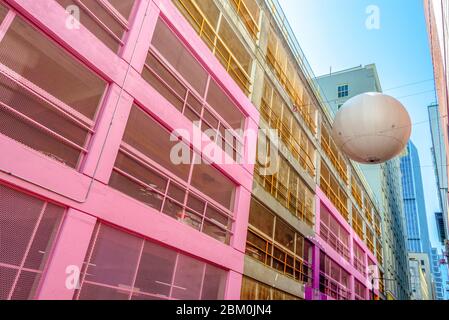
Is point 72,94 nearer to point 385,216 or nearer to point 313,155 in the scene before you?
point 313,155

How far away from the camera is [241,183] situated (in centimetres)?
1194

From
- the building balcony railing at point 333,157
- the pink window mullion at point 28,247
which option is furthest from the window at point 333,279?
the pink window mullion at point 28,247

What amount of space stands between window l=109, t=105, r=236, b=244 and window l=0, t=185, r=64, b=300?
6.08 ft

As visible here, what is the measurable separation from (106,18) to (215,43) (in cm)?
498

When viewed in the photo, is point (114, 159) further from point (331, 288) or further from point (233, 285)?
point (331, 288)

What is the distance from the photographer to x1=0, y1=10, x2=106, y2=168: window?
19.2 ft

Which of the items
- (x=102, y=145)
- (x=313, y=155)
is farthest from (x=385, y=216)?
(x=102, y=145)

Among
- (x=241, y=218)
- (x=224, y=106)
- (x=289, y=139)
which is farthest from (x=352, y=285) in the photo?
(x=224, y=106)

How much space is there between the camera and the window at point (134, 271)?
6599 millimetres

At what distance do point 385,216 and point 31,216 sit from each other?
39.6 meters

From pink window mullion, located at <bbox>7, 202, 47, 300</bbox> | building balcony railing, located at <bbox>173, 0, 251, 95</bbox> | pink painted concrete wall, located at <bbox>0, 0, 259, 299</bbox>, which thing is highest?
building balcony railing, located at <bbox>173, 0, 251, 95</bbox>

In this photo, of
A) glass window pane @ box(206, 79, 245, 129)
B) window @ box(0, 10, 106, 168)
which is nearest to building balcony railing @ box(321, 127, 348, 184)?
glass window pane @ box(206, 79, 245, 129)

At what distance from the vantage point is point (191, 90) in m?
10.5

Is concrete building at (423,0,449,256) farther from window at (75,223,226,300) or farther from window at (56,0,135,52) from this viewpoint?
window at (75,223,226,300)
